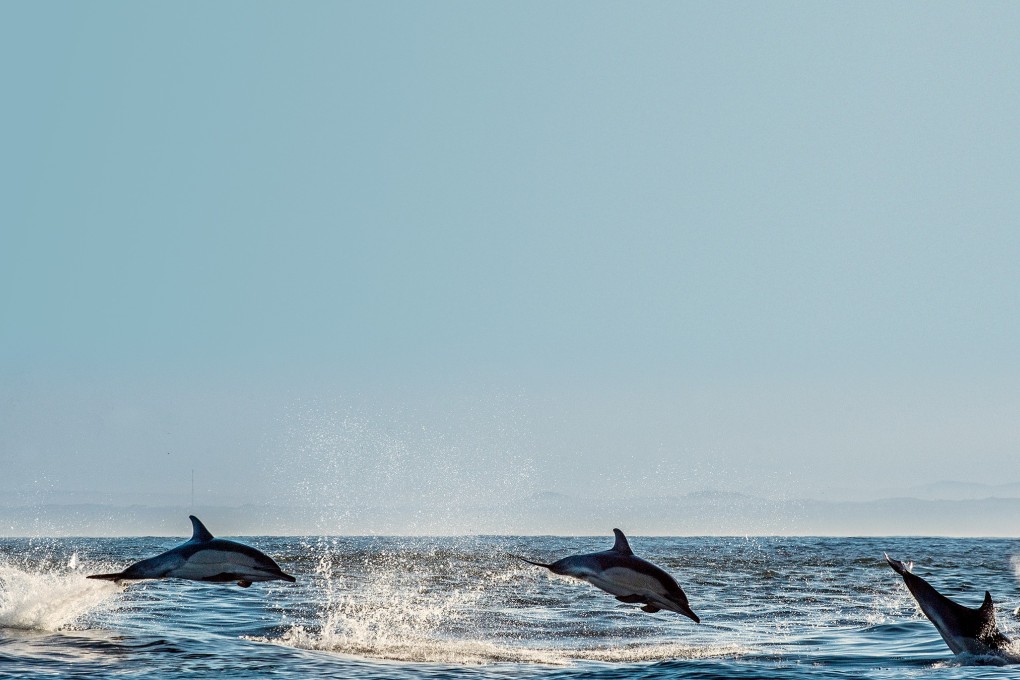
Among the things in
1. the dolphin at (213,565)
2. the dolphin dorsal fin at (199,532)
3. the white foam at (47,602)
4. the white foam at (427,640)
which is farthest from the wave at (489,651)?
the white foam at (47,602)

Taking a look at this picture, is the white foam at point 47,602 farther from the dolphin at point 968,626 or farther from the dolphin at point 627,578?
the dolphin at point 968,626

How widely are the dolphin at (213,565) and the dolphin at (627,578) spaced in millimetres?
4279

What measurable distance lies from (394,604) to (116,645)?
11.3 metres

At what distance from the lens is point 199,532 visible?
1778 cm

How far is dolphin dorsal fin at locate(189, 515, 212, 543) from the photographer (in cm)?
1764

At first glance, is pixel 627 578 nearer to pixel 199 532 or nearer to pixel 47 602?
pixel 199 532

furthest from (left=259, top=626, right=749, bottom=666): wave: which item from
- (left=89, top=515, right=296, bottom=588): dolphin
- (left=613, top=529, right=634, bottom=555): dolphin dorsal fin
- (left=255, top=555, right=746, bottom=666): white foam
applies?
(left=613, top=529, right=634, bottom=555): dolphin dorsal fin

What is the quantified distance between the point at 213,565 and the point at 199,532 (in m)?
0.90

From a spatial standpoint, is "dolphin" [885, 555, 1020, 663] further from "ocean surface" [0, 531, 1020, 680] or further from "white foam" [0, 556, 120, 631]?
"white foam" [0, 556, 120, 631]

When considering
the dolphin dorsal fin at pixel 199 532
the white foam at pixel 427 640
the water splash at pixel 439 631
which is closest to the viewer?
the dolphin dorsal fin at pixel 199 532

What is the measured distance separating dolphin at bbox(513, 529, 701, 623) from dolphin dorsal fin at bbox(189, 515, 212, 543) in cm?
572

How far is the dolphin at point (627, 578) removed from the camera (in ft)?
50.2

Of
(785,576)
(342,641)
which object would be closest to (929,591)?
(342,641)

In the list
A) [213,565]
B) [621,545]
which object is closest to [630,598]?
[621,545]
